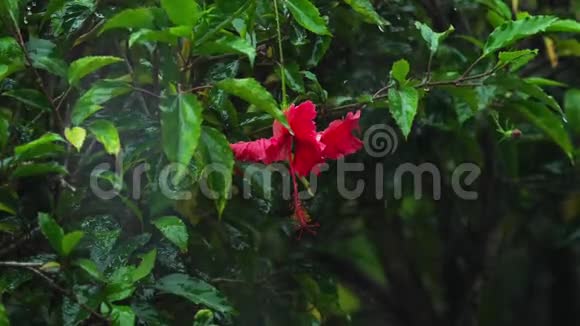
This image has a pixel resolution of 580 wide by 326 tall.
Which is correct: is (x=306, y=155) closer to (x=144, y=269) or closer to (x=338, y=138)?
(x=338, y=138)

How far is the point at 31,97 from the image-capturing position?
1.40 meters

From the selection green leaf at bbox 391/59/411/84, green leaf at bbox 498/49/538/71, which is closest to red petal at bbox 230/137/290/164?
green leaf at bbox 391/59/411/84

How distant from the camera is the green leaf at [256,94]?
121 cm

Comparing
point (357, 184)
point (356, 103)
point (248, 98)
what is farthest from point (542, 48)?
point (248, 98)

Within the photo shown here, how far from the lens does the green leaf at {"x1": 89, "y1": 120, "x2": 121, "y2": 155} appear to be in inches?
47.6

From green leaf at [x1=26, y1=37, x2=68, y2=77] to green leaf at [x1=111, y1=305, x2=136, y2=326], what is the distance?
1.18 feet

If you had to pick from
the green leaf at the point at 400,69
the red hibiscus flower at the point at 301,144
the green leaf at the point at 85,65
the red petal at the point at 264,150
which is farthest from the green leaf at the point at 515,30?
the green leaf at the point at 85,65

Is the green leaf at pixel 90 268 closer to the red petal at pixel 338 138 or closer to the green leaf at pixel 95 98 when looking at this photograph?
the green leaf at pixel 95 98

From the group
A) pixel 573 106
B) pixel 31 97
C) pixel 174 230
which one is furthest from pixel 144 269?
pixel 573 106

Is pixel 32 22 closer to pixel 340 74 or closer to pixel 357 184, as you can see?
pixel 340 74

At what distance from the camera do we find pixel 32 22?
1591mm

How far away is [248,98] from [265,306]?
0.79m

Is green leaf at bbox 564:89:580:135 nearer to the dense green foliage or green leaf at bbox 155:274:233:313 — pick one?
the dense green foliage

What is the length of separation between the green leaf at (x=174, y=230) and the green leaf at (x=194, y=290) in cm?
9
